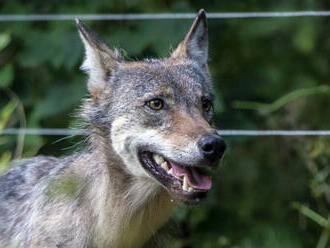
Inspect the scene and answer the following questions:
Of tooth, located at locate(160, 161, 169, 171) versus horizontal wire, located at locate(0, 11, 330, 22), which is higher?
horizontal wire, located at locate(0, 11, 330, 22)

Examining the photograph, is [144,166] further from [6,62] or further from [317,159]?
[6,62]

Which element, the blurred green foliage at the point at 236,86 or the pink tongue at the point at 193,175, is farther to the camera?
the blurred green foliage at the point at 236,86

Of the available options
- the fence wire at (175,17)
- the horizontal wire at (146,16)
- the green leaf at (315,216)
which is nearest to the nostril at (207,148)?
the green leaf at (315,216)

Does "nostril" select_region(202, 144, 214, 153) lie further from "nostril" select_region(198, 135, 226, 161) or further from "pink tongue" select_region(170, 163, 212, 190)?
"pink tongue" select_region(170, 163, 212, 190)

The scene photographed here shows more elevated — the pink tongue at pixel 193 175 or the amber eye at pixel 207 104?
the amber eye at pixel 207 104

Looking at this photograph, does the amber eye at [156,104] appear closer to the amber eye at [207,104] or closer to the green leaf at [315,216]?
the amber eye at [207,104]

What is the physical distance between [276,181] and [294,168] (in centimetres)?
25

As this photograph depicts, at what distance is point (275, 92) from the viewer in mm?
8539

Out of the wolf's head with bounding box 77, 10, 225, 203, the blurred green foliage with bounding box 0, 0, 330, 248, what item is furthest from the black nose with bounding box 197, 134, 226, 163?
the blurred green foliage with bounding box 0, 0, 330, 248

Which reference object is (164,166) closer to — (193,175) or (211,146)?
(193,175)

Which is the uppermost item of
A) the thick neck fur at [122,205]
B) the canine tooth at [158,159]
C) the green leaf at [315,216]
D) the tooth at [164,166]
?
the canine tooth at [158,159]

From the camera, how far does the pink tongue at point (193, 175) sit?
5.06m

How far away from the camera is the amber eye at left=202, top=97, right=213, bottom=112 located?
551cm

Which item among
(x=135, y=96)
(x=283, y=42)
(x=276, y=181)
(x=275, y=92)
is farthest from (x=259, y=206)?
(x=135, y=96)
